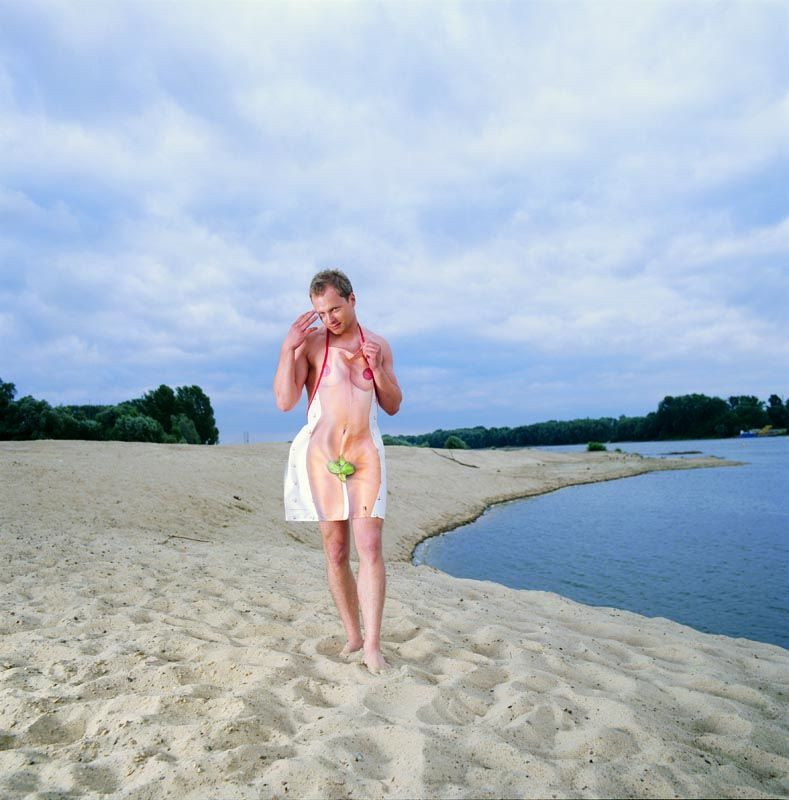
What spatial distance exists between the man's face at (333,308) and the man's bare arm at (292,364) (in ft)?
0.38

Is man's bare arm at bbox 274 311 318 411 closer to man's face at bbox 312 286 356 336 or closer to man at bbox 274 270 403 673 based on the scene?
man at bbox 274 270 403 673

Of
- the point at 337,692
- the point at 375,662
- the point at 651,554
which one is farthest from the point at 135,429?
the point at 337,692

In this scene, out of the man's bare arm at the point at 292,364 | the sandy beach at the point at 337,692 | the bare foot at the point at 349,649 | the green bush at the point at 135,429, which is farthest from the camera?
the green bush at the point at 135,429

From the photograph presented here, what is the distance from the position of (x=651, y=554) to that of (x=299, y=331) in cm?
912

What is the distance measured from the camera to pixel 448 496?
17.6m

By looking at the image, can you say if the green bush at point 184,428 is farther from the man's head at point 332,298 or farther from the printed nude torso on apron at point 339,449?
the man's head at point 332,298

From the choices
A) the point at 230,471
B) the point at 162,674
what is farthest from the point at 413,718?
the point at 230,471

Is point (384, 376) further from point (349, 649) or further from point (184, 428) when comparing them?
point (184, 428)

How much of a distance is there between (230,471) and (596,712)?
Result: 11767 mm

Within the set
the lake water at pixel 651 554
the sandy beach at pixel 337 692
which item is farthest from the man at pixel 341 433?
the lake water at pixel 651 554

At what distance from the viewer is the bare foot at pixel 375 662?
350 centimetres

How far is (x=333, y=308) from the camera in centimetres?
369

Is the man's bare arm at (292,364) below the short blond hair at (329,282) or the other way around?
below

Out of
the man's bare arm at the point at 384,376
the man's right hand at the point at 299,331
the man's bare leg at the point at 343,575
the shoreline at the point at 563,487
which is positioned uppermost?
the man's right hand at the point at 299,331
